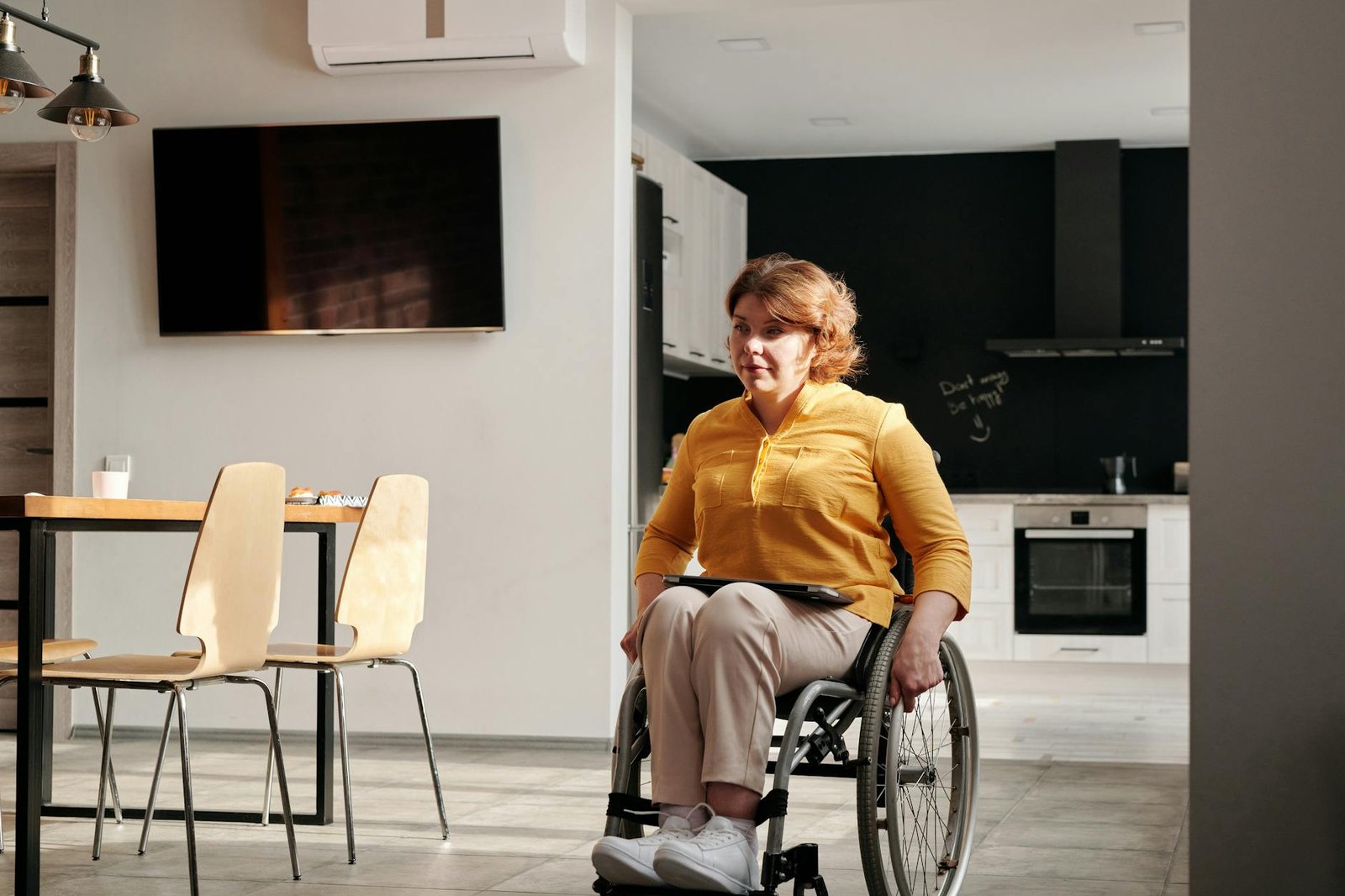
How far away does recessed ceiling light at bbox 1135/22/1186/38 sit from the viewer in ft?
17.0

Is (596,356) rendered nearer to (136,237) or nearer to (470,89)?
(470,89)

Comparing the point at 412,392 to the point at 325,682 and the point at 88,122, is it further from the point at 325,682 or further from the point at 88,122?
the point at 325,682

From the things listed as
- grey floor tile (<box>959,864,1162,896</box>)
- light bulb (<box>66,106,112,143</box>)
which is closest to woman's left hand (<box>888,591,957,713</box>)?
grey floor tile (<box>959,864,1162,896</box>)

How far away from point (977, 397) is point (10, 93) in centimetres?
490

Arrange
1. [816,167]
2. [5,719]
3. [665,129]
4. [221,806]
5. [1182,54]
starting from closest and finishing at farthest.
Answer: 1. [221,806]
2. [5,719]
3. [1182,54]
4. [665,129]
5. [816,167]

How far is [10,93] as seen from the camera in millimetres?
3381

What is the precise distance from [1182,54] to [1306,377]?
3.92 meters

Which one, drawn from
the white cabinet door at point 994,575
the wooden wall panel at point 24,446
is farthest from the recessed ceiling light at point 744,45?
the wooden wall panel at point 24,446

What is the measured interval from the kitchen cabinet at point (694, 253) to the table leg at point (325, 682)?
110 inches

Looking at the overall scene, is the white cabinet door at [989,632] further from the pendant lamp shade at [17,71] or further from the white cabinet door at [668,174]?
the pendant lamp shade at [17,71]

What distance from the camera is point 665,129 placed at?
22.3 ft

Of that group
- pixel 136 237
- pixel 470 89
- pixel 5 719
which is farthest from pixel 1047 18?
pixel 5 719

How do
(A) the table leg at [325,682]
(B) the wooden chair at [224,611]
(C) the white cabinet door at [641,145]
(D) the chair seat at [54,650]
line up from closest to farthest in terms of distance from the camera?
(B) the wooden chair at [224,611] → (D) the chair seat at [54,650] → (A) the table leg at [325,682] → (C) the white cabinet door at [641,145]

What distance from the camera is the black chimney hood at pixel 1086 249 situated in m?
6.92
